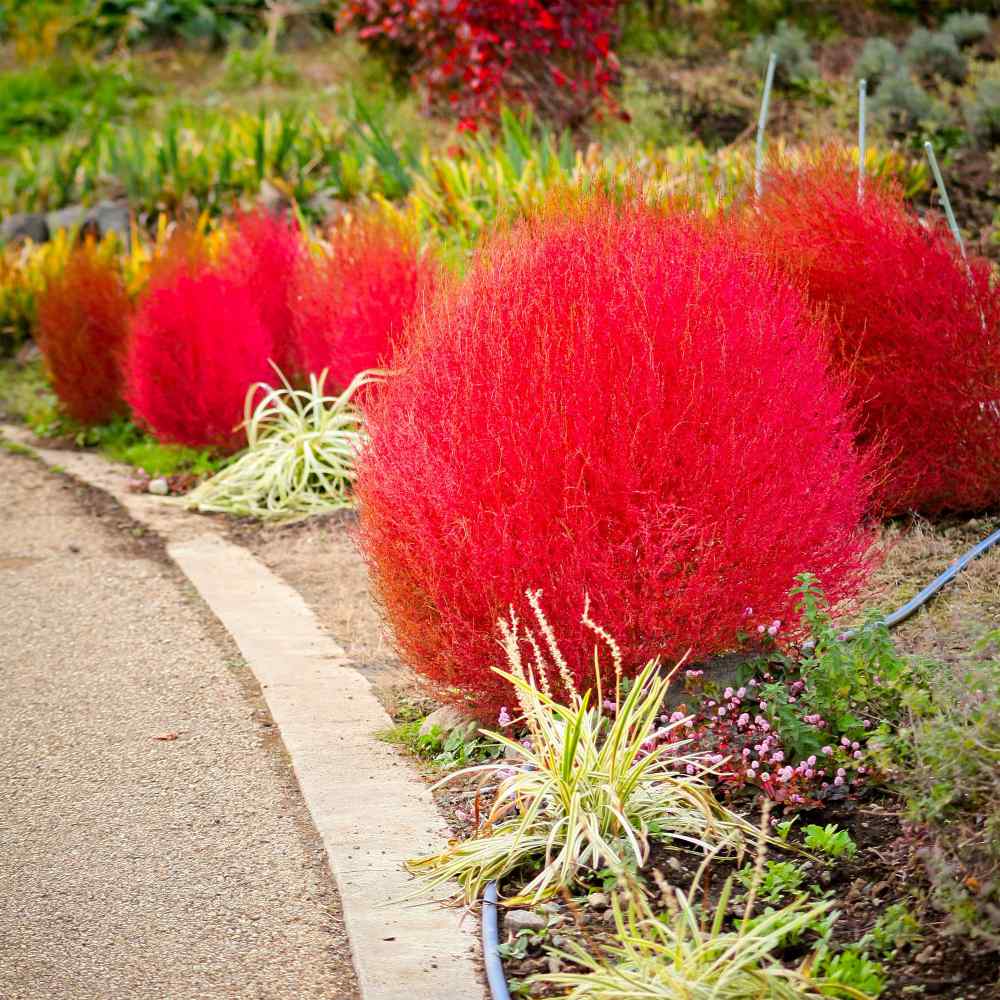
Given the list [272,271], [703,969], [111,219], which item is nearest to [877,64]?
[272,271]

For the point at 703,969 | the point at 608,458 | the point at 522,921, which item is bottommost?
the point at 522,921

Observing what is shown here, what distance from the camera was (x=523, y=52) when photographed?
11.3 meters

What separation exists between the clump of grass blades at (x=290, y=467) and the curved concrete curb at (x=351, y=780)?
582 mm

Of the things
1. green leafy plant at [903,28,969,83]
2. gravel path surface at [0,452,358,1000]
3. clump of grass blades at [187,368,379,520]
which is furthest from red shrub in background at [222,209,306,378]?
green leafy plant at [903,28,969,83]

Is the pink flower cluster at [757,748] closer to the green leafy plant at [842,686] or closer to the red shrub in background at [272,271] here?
the green leafy plant at [842,686]

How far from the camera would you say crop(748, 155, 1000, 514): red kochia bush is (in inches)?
192

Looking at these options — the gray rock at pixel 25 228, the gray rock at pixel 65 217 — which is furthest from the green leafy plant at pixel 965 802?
the gray rock at pixel 25 228

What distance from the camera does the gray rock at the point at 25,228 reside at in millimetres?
11234

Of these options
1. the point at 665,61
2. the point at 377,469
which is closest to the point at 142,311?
the point at 377,469

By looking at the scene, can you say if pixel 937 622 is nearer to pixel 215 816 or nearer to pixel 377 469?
pixel 377 469

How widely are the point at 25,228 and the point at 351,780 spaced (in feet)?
29.8

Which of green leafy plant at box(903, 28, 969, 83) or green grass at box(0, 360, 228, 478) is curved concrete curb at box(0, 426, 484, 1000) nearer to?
green grass at box(0, 360, 228, 478)

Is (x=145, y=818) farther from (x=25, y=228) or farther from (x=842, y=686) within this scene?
(x=25, y=228)

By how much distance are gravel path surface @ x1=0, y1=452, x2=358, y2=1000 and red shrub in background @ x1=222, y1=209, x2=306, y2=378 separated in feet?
7.00
